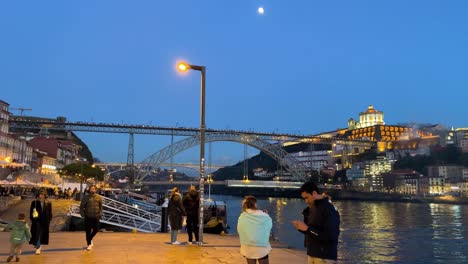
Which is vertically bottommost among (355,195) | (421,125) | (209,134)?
(355,195)

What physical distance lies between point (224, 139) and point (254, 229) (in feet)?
300

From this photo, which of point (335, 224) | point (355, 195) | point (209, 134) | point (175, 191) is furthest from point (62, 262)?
point (355, 195)

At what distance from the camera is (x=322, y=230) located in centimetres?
475

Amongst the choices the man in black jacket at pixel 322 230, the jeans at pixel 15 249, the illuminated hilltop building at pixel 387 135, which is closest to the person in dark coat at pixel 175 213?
the jeans at pixel 15 249

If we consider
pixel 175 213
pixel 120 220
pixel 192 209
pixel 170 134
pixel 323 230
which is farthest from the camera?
pixel 170 134

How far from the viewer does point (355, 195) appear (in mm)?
118125

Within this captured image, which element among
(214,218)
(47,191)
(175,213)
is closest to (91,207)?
(175,213)

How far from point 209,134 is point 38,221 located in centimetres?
8749

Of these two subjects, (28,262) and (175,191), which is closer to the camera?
(28,262)

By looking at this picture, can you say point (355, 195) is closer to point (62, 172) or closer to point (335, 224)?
point (62, 172)

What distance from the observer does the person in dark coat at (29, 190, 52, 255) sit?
9508mm

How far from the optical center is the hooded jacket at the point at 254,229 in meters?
5.70

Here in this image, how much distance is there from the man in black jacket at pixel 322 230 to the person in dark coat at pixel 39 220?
21.6 feet

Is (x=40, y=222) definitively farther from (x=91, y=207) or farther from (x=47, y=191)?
(x=47, y=191)
